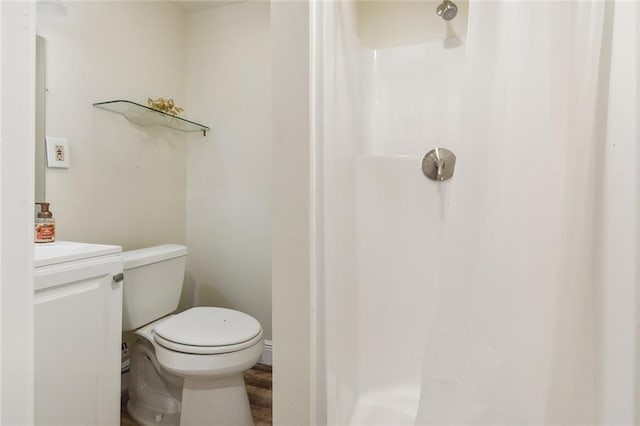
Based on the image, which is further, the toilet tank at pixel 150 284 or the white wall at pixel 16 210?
the toilet tank at pixel 150 284

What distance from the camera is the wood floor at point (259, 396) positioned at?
158cm

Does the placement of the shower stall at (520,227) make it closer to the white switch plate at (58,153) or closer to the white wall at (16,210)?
the white wall at (16,210)

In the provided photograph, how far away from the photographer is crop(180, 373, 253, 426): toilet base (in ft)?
4.59

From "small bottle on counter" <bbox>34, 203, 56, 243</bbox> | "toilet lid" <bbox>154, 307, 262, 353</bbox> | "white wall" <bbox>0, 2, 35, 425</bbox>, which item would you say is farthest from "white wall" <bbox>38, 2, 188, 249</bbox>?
"white wall" <bbox>0, 2, 35, 425</bbox>

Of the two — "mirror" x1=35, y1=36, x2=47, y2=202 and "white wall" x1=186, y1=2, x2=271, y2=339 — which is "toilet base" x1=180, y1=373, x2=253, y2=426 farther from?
"mirror" x1=35, y1=36, x2=47, y2=202

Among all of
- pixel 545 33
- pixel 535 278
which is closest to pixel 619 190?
pixel 535 278

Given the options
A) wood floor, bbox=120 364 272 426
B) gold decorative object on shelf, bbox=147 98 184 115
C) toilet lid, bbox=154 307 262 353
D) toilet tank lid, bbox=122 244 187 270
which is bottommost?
wood floor, bbox=120 364 272 426

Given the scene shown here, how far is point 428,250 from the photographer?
1.33 m

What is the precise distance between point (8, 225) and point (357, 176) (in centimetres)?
110

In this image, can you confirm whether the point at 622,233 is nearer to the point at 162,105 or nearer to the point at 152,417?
the point at 152,417

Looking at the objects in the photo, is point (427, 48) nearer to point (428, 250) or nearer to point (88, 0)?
point (428, 250)

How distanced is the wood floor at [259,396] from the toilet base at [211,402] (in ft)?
0.65

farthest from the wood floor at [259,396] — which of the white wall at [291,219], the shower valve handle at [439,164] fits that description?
the shower valve handle at [439,164]

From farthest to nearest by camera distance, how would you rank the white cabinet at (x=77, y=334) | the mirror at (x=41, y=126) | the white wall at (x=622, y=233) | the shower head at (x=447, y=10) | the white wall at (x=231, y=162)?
the white wall at (x=231, y=162), the mirror at (x=41, y=126), the shower head at (x=447, y=10), the white cabinet at (x=77, y=334), the white wall at (x=622, y=233)
